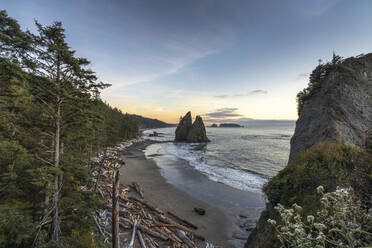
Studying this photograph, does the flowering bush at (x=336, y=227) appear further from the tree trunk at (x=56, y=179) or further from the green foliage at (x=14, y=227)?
the green foliage at (x=14, y=227)

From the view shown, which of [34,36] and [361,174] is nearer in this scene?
[361,174]

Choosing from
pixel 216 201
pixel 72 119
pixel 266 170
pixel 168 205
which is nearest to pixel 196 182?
pixel 216 201

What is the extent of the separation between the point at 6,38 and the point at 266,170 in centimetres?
2794

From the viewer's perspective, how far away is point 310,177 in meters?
5.21

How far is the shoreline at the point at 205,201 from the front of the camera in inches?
344

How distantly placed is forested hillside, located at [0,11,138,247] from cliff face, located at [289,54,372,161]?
45.8 ft

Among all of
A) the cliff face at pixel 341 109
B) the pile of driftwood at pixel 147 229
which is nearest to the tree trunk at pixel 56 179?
the pile of driftwood at pixel 147 229

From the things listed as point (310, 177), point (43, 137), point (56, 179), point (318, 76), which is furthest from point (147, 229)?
point (318, 76)

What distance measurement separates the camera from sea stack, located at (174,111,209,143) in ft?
200

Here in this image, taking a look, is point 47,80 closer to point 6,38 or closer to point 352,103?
point 6,38

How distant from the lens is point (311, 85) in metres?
13.9

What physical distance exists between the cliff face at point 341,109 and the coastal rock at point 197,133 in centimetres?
4889

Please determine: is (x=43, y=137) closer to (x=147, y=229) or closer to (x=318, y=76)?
(x=147, y=229)

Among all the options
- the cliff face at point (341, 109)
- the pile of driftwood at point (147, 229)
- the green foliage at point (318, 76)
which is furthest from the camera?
the green foliage at point (318, 76)
